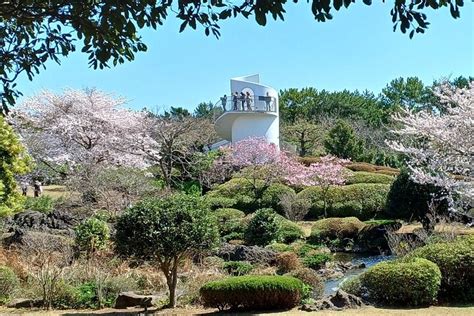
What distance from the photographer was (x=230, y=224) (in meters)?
20.4

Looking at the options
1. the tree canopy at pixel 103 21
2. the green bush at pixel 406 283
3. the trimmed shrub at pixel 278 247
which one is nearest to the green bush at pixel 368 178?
the trimmed shrub at pixel 278 247

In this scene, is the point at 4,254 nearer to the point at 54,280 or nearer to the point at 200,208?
the point at 54,280

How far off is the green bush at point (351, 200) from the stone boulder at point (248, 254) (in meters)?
9.78

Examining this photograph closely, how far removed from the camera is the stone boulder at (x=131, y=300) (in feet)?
31.4

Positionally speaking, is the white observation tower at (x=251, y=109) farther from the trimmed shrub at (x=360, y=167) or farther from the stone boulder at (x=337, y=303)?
the stone boulder at (x=337, y=303)

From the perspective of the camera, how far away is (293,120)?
4869 centimetres

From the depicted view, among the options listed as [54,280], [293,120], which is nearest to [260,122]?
[293,120]

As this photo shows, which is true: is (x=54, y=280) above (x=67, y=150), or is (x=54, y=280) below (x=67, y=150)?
below

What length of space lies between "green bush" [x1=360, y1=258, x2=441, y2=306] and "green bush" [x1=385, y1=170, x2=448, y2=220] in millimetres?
8823

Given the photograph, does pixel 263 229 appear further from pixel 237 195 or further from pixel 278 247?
pixel 237 195

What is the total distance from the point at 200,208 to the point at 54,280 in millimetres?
2995

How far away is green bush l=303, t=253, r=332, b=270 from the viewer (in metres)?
14.4

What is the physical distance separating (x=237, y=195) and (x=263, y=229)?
30.3ft

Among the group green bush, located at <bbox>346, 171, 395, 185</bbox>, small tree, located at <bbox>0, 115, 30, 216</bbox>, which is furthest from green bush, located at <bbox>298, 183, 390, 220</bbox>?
small tree, located at <bbox>0, 115, 30, 216</bbox>
